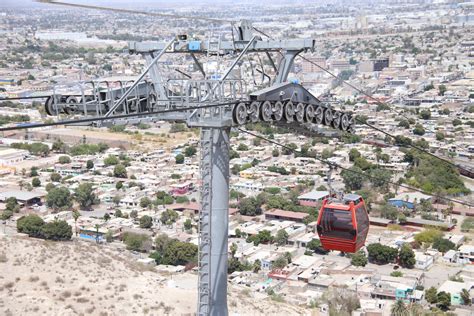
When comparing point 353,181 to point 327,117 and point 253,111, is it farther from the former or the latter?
point 253,111

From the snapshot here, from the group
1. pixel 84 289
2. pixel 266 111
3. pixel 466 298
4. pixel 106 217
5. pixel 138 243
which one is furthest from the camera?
pixel 106 217

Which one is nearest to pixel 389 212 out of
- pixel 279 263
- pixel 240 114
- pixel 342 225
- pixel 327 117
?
pixel 279 263

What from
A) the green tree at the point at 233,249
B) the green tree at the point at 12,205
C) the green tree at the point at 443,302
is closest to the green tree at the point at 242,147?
the green tree at the point at 12,205

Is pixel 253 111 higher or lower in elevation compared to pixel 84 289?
higher

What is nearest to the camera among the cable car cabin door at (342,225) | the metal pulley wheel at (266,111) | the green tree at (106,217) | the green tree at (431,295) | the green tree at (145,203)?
the metal pulley wheel at (266,111)

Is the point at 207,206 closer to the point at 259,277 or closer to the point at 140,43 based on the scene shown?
the point at 140,43

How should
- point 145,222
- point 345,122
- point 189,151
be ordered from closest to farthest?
point 345,122 < point 145,222 < point 189,151

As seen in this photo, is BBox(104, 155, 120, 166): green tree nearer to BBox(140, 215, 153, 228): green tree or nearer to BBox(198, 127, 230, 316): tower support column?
BBox(140, 215, 153, 228): green tree

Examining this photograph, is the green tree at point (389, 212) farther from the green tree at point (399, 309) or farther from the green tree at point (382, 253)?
the green tree at point (399, 309)

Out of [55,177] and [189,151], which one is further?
[189,151]
